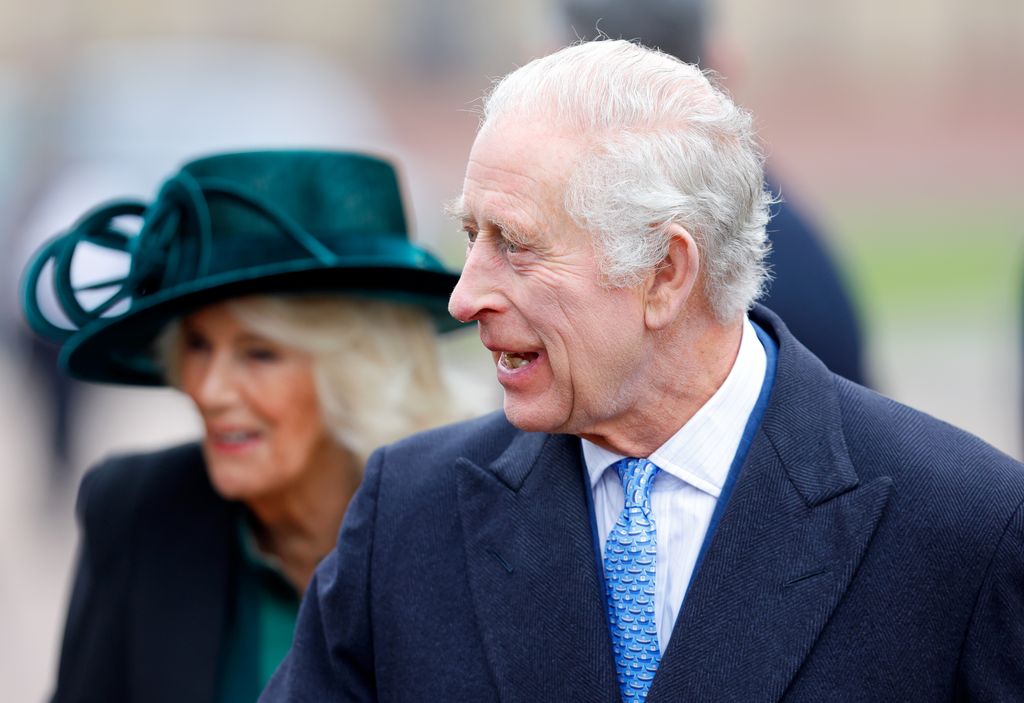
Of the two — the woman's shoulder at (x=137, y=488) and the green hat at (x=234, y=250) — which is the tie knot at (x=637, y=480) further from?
the woman's shoulder at (x=137, y=488)

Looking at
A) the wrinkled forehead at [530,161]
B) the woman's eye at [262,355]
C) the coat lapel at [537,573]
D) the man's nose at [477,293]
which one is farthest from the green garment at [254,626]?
the wrinkled forehead at [530,161]

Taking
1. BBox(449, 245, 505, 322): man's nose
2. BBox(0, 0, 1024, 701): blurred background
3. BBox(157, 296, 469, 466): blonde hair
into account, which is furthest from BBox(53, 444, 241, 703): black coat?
BBox(449, 245, 505, 322): man's nose

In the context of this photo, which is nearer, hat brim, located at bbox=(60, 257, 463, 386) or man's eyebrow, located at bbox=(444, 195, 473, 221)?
man's eyebrow, located at bbox=(444, 195, 473, 221)

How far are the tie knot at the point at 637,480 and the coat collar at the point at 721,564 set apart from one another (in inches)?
3.2

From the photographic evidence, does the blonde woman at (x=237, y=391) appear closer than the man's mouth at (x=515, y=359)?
No

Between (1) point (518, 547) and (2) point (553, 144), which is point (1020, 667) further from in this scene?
(2) point (553, 144)

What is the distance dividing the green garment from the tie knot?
5.19 feet

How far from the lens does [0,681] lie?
20.2 feet

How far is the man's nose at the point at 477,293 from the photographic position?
2561 millimetres

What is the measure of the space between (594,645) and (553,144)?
77 centimetres

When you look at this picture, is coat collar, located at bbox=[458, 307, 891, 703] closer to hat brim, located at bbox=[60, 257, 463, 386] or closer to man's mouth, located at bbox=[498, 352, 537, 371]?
man's mouth, located at bbox=[498, 352, 537, 371]

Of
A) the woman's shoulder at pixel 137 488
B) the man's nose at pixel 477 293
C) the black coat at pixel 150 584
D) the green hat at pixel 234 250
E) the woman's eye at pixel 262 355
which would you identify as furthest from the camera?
the woman's shoulder at pixel 137 488

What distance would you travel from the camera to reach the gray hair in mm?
2492

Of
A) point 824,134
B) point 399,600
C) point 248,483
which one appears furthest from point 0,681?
point 824,134
